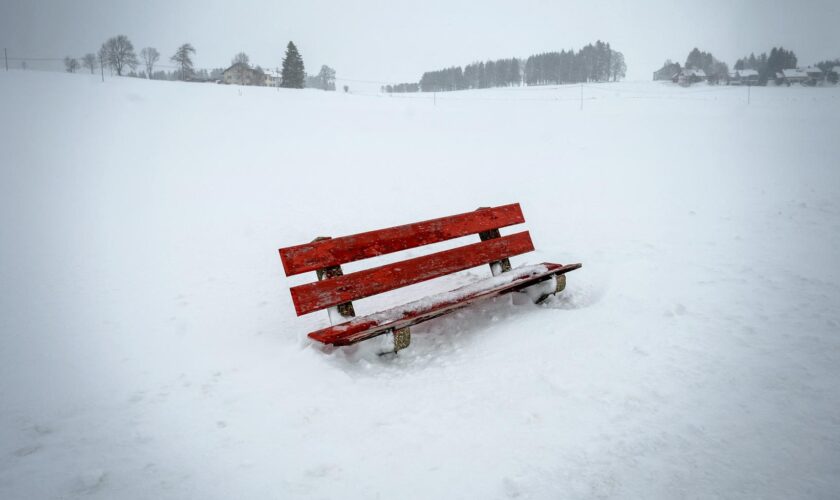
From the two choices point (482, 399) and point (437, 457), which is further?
point (482, 399)

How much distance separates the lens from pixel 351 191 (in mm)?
9344

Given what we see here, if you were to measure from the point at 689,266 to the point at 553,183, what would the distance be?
4902mm

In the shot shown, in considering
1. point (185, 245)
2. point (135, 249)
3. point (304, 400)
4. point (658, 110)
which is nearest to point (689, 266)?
point (304, 400)

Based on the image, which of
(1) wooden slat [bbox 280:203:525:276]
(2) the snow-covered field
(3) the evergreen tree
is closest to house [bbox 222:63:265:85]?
(3) the evergreen tree

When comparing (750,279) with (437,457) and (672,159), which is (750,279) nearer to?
(437,457)

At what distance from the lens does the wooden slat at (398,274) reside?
3.67 metres

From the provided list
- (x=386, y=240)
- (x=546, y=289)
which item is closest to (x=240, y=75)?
(x=386, y=240)

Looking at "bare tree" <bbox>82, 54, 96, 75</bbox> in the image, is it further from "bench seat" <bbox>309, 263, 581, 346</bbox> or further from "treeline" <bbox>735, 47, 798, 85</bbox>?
"treeline" <bbox>735, 47, 798, 85</bbox>

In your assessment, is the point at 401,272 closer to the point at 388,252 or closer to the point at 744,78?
the point at 388,252

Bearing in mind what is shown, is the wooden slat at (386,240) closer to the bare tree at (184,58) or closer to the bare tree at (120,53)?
the bare tree at (120,53)

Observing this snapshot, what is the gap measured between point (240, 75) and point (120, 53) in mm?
26986

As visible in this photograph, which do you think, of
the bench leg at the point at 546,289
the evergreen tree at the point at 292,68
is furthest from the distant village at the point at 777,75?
the bench leg at the point at 546,289

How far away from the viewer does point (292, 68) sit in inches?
2010

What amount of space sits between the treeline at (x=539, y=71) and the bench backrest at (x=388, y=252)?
9802cm
